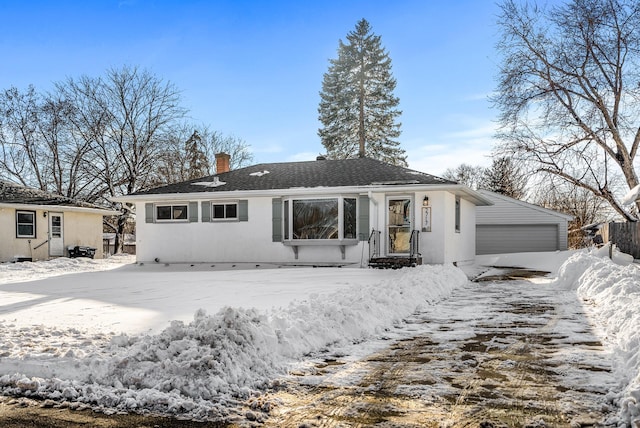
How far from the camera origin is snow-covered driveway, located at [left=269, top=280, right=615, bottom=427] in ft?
10.3

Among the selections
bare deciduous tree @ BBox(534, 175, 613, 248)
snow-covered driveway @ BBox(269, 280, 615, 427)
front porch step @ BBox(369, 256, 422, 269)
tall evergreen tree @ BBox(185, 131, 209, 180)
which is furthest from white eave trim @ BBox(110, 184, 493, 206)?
bare deciduous tree @ BBox(534, 175, 613, 248)

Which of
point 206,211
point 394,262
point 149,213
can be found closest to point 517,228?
point 394,262

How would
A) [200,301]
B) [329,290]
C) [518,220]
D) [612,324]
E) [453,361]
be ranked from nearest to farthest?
[453,361] < [612,324] < [200,301] < [329,290] < [518,220]

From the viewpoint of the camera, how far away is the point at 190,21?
14539mm

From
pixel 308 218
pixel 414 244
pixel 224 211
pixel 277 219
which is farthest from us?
pixel 224 211

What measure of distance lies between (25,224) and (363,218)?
13.6 meters

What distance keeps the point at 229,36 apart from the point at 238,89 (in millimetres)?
5309

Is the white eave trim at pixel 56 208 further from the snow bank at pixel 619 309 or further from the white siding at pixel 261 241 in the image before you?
the snow bank at pixel 619 309

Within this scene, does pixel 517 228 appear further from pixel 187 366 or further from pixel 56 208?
pixel 187 366

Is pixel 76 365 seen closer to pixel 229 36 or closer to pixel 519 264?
pixel 229 36

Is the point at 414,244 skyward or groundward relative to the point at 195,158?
groundward

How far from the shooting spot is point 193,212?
52.4 feet

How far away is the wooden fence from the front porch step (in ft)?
26.2

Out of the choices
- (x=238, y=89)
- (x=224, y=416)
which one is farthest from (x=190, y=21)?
(x=224, y=416)
